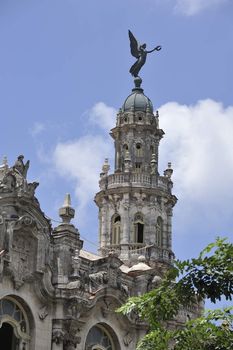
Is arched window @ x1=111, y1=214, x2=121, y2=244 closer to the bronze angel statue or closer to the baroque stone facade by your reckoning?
the baroque stone facade

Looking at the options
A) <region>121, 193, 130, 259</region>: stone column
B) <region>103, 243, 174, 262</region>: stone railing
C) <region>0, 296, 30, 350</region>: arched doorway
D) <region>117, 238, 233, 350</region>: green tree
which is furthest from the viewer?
<region>121, 193, 130, 259</region>: stone column

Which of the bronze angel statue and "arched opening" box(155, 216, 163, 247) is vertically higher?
the bronze angel statue

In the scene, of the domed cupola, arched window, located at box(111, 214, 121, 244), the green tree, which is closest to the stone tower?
arched window, located at box(111, 214, 121, 244)

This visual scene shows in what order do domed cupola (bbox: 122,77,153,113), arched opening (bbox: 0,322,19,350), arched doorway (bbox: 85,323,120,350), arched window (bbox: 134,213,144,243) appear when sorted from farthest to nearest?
domed cupola (bbox: 122,77,153,113) < arched window (bbox: 134,213,144,243) < arched doorway (bbox: 85,323,120,350) < arched opening (bbox: 0,322,19,350)

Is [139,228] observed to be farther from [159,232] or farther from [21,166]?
[21,166]

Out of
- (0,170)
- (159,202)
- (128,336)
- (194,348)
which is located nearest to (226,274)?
(194,348)

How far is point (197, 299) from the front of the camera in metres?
21.4

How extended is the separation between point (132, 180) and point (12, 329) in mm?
20457

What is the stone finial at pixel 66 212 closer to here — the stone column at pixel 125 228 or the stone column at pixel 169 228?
the stone column at pixel 125 228

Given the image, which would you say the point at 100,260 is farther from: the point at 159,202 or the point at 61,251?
the point at 159,202

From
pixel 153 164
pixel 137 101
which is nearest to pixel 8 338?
pixel 153 164

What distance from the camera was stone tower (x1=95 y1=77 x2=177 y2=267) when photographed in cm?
5328

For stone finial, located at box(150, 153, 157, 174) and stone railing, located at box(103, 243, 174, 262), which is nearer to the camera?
stone railing, located at box(103, 243, 174, 262)

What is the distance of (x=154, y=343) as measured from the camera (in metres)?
23.1
